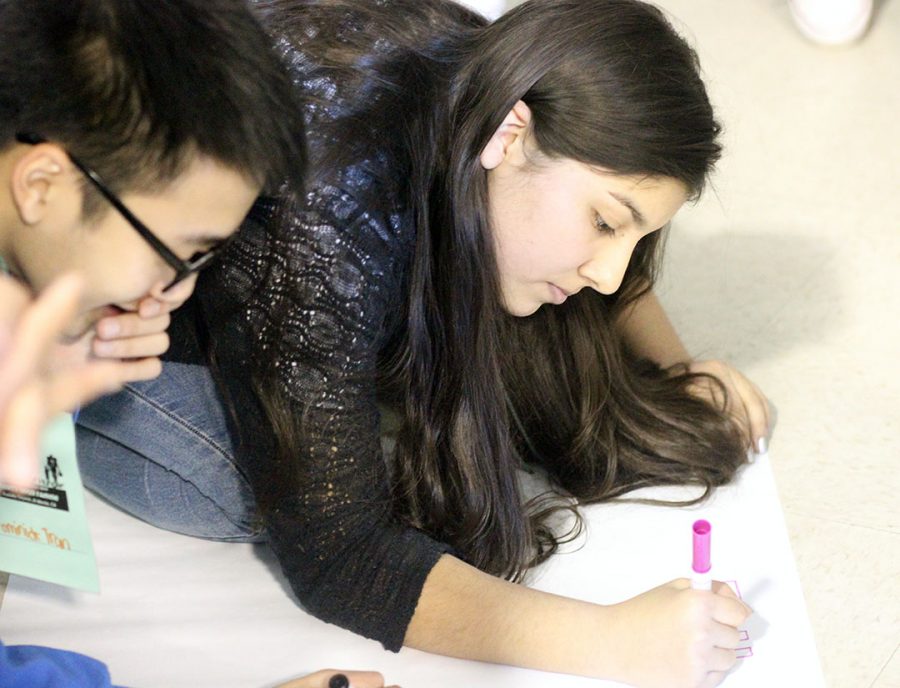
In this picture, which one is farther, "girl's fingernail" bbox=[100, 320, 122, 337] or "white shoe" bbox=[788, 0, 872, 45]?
"white shoe" bbox=[788, 0, 872, 45]

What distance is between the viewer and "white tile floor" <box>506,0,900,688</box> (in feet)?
5.54

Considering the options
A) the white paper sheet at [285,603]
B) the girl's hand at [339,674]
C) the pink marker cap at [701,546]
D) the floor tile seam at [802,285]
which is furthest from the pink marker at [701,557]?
the floor tile seam at [802,285]

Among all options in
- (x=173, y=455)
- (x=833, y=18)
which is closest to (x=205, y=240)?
(x=173, y=455)

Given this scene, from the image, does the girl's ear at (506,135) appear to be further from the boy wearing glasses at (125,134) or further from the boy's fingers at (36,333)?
the boy's fingers at (36,333)

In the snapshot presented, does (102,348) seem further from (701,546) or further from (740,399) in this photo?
(740,399)

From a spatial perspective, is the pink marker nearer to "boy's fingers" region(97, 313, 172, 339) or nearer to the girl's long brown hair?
the girl's long brown hair

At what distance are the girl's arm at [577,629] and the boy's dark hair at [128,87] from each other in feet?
1.76

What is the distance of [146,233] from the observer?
1059 mm

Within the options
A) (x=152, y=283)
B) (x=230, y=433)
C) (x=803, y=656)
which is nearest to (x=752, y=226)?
(x=803, y=656)

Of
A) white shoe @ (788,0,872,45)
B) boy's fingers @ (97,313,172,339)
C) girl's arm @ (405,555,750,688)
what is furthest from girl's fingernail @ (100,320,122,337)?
white shoe @ (788,0,872,45)

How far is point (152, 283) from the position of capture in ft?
3.62

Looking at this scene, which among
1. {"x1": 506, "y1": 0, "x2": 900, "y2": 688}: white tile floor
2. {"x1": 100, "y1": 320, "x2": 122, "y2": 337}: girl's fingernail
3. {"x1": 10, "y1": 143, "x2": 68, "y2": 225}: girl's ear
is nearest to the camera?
{"x1": 10, "y1": 143, "x2": 68, "y2": 225}: girl's ear

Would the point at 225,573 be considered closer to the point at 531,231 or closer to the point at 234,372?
the point at 234,372

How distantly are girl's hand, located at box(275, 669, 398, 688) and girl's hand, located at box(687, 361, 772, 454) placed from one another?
63 cm
